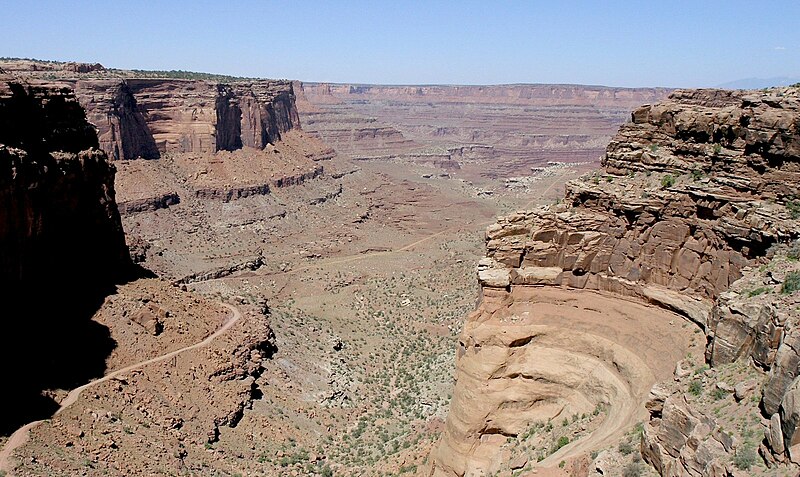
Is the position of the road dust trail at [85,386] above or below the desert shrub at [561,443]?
below

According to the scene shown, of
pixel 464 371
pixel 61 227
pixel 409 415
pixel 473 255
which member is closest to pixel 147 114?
pixel 473 255

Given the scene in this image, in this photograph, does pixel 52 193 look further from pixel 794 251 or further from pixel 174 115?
pixel 174 115

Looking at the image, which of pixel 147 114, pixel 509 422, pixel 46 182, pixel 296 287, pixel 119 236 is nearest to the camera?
pixel 509 422

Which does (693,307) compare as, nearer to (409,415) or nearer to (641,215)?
(641,215)

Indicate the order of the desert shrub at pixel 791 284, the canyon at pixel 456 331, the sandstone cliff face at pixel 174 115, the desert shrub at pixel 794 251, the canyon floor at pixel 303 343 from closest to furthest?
the desert shrub at pixel 791 284 → the canyon at pixel 456 331 → the desert shrub at pixel 794 251 → the canyon floor at pixel 303 343 → the sandstone cliff face at pixel 174 115

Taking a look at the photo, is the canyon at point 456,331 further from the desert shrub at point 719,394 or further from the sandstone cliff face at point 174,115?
the sandstone cliff face at point 174,115

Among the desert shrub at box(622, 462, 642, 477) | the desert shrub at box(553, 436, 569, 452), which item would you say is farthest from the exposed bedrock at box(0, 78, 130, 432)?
the desert shrub at box(622, 462, 642, 477)

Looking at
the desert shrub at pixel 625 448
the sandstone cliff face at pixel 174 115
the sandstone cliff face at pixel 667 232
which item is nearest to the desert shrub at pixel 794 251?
the sandstone cliff face at pixel 667 232

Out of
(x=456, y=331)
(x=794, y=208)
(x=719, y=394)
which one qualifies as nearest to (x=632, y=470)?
(x=719, y=394)
